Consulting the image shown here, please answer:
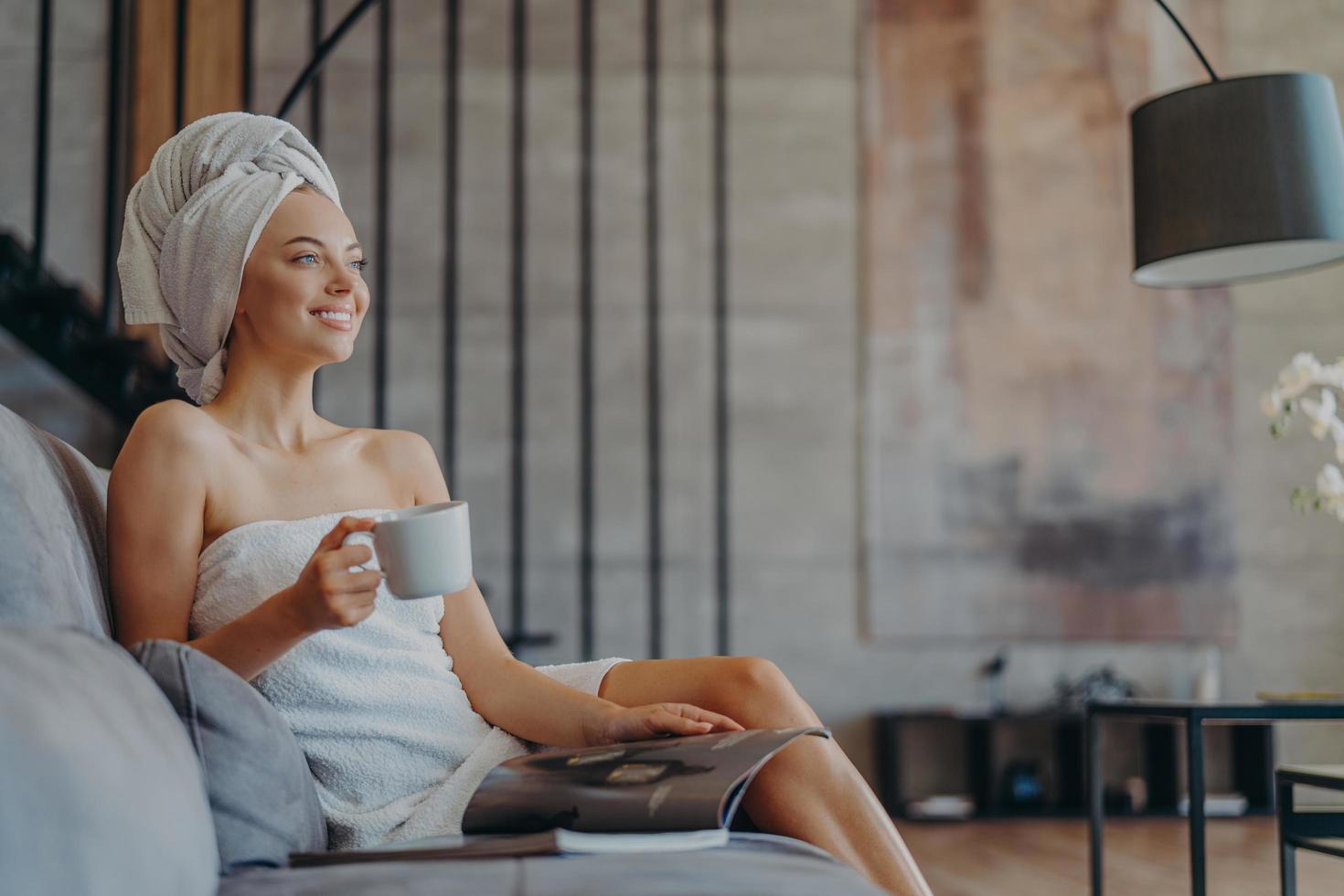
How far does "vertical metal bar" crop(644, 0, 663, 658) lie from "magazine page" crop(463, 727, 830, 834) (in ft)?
10.9

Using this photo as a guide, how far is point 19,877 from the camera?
0.73 meters

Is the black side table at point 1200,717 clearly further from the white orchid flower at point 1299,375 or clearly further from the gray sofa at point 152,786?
the gray sofa at point 152,786

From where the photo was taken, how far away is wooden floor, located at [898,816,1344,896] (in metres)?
3.59

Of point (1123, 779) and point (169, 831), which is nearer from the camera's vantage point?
point (169, 831)

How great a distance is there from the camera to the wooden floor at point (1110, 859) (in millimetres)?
3594

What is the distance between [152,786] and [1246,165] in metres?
2.45

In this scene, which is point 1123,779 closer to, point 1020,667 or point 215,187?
point 1020,667

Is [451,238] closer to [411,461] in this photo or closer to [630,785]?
[411,461]

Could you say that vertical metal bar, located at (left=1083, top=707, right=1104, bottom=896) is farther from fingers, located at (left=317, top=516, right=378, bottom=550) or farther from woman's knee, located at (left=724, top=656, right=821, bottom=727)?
fingers, located at (left=317, top=516, right=378, bottom=550)

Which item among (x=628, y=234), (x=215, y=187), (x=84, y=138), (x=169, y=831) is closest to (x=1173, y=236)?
(x=215, y=187)

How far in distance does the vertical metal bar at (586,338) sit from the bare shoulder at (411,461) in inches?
114

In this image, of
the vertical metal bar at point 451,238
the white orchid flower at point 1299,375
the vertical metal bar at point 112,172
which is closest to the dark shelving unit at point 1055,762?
the vertical metal bar at point 451,238

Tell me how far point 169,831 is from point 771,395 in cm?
463

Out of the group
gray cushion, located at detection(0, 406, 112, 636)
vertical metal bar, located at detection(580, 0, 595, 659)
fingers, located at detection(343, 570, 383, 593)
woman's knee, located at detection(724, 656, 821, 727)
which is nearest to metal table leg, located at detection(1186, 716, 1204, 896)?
woman's knee, located at detection(724, 656, 821, 727)
